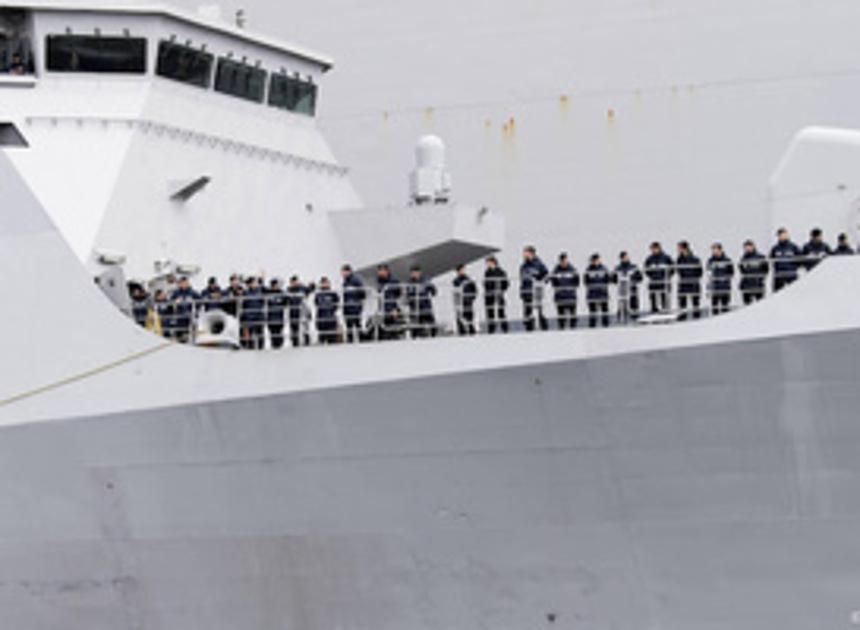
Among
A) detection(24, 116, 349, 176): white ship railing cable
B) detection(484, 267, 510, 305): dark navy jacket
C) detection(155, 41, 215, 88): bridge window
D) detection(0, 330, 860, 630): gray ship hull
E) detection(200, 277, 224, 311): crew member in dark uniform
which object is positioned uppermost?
detection(155, 41, 215, 88): bridge window

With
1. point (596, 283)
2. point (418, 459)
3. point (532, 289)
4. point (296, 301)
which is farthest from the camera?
point (296, 301)

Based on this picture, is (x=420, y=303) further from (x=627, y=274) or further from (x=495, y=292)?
(x=627, y=274)

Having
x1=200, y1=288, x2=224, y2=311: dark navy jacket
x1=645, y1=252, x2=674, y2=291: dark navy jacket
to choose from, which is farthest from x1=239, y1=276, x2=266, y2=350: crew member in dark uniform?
x1=645, y1=252, x2=674, y2=291: dark navy jacket

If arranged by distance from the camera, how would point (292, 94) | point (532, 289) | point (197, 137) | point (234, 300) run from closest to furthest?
point (532, 289), point (234, 300), point (197, 137), point (292, 94)

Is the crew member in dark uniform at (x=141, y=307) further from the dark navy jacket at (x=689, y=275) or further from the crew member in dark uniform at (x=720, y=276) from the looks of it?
the crew member in dark uniform at (x=720, y=276)

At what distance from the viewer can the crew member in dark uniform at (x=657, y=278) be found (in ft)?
42.1

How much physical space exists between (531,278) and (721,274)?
55.0 inches

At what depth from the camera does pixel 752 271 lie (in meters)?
13.3

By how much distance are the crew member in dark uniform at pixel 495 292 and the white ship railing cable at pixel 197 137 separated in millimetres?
3798

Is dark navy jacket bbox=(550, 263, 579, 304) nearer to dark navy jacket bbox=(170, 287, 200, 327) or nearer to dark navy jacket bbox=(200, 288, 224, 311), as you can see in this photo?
dark navy jacket bbox=(200, 288, 224, 311)

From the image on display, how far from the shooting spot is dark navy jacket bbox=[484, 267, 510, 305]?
42.6 ft

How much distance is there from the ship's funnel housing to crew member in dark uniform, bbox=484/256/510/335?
3254mm

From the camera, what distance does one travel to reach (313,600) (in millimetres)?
12992

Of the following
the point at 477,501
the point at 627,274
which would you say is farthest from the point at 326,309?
the point at 627,274
